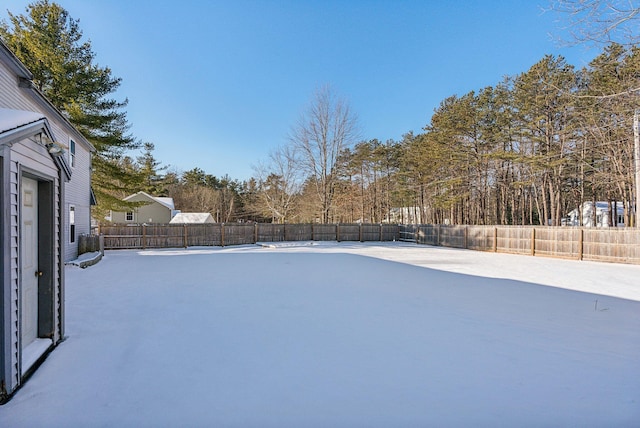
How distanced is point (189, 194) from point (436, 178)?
93.0 ft

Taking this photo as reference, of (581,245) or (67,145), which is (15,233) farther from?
(581,245)

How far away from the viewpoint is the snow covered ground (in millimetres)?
2082

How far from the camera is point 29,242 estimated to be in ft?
9.19

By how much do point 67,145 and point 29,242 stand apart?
9252 mm

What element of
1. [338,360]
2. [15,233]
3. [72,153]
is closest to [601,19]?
[338,360]

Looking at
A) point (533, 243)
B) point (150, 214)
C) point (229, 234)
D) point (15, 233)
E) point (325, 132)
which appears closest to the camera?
point (15, 233)

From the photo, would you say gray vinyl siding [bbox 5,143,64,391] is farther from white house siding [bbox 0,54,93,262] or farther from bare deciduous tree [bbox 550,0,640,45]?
bare deciduous tree [bbox 550,0,640,45]

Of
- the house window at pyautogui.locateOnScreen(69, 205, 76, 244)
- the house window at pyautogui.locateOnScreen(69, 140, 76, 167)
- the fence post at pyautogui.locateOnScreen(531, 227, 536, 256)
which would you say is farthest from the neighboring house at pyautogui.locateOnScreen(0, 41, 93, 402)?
the fence post at pyautogui.locateOnScreen(531, 227, 536, 256)

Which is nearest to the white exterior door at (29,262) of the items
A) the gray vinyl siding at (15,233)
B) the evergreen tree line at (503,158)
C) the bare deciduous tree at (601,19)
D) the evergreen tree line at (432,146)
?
the gray vinyl siding at (15,233)

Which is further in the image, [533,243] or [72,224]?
[533,243]

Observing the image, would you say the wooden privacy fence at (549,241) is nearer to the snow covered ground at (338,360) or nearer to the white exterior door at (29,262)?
the snow covered ground at (338,360)

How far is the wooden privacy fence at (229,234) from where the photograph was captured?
551 inches

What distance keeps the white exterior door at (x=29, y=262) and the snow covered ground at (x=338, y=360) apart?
37 centimetres

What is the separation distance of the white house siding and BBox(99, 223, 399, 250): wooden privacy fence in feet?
7.50
